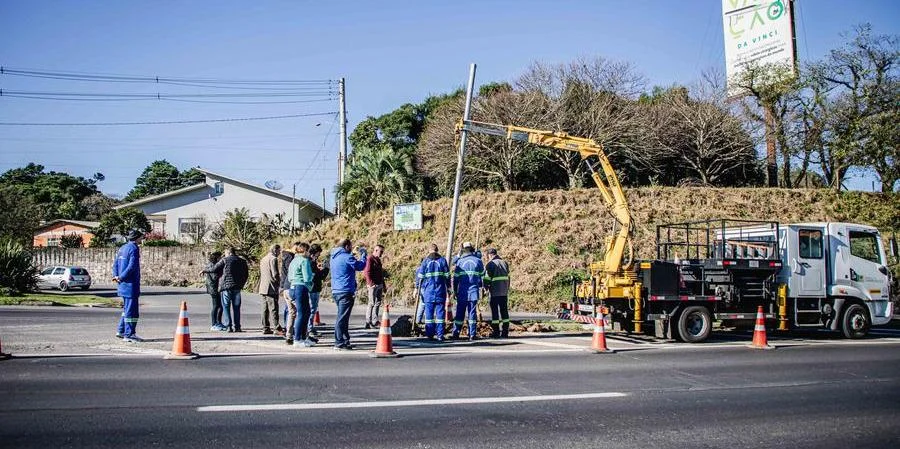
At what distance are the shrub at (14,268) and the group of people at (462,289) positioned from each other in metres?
17.4

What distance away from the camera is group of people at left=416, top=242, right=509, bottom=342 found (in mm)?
13547

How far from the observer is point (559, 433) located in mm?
6547

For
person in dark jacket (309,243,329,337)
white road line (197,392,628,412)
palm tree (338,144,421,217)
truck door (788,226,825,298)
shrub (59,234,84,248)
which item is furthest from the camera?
shrub (59,234,84,248)

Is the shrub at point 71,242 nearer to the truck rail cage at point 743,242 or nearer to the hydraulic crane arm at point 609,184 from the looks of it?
the hydraulic crane arm at point 609,184

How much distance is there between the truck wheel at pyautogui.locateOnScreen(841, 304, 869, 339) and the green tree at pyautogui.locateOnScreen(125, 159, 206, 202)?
81.0m

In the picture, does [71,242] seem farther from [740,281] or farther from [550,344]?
[740,281]

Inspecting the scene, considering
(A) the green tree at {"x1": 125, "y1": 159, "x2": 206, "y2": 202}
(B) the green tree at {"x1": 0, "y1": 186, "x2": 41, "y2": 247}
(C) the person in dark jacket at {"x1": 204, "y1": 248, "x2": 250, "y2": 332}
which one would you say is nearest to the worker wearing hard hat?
(C) the person in dark jacket at {"x1": 204, "y1": 248, "x2": 250, "y2": 332}

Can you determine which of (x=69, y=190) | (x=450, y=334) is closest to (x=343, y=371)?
(x=450, y=334)

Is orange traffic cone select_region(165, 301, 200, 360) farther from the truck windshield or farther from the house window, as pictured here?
the house window

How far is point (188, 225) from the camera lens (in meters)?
49.6

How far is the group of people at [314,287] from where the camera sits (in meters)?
11.8

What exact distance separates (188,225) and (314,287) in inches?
1592

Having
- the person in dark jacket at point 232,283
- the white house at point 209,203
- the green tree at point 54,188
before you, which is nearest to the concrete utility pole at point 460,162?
the person in dark jacket at point 232,283

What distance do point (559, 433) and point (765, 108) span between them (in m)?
29.8
